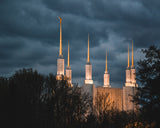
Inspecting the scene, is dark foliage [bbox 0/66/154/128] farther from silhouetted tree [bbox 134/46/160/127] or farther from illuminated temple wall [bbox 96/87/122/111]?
illuminated temple wall [bbox 96/87/122/111]

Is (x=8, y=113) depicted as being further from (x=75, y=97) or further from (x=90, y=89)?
(x=90, y=89)

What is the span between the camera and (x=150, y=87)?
21984 mm

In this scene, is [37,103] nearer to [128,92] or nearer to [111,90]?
[111,90]

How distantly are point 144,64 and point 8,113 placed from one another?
11885 millimetres

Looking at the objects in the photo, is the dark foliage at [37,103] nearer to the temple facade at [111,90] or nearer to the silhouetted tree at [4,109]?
the silhouetted tree at [4,109]

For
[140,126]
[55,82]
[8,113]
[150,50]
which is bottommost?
[140,126]

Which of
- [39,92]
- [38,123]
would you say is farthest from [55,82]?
[38,123]

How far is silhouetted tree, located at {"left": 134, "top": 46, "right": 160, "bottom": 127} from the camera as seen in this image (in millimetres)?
20781

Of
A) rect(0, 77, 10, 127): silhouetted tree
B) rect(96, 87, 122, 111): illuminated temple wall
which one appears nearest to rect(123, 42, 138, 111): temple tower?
rect(96, 87, 122, 111): illuminated temple wall

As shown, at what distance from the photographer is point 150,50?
23609 millimetres

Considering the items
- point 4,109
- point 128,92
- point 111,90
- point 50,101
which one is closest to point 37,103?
point 50,101

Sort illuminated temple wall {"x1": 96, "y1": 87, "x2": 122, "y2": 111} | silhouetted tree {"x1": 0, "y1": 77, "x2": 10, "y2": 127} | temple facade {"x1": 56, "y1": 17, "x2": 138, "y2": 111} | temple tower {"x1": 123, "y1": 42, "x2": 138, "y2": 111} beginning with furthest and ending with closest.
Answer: temple tower {"x1": 123, "y1": 42, "x2": 138, "y2": 111} < illuminated temple wall {"x1": 96, "y1": 87, "x2": 122, "y2": 111} < temple facade {"x1": 56, "y1": 17, "x2": 138, "y2": 111} < silhouetted tree {"x1": 0, "y1": 77, "x2": 10, "y2": 127}

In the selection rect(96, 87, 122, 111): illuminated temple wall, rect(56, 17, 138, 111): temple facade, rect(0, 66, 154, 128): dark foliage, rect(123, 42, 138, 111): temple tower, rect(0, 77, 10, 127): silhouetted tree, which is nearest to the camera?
rect(0, 77, 10, 127): silhouetted tree

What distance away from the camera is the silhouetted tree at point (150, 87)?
2078 centimetres
